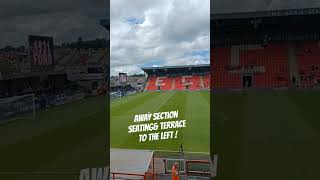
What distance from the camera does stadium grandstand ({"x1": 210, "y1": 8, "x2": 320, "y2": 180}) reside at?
11.0 feet

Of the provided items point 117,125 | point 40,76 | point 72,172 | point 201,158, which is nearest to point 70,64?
point 40,76

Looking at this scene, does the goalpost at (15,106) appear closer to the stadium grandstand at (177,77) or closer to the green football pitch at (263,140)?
the stadium grandstand at (177,77)

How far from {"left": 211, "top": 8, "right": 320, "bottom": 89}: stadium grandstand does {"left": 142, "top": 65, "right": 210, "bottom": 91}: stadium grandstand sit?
545mm

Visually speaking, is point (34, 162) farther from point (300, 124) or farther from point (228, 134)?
point (300, 124)

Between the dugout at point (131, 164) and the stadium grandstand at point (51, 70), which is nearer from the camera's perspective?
the dugout at point (131, 164)

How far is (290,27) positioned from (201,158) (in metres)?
2.22

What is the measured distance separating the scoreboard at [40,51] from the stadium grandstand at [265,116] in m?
1.38

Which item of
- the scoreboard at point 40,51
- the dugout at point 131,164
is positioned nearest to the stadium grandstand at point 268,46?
the dugout at point 131,164

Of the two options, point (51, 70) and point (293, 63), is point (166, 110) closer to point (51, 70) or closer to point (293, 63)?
point (51, 70)

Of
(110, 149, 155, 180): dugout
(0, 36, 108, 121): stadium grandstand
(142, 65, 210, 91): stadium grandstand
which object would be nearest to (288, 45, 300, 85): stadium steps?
(142, 65, 210, 91): stadium grandstand

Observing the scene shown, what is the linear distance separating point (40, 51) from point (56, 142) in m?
0.95

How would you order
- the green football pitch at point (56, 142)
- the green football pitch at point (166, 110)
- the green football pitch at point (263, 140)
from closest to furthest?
the green football pitch at point (166, 110)
the green football pitch at point (56, 142)
the green football pitch at point (263, 140)

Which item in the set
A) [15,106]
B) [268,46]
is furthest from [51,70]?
[268,46]

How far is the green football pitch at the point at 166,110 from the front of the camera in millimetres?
2891
